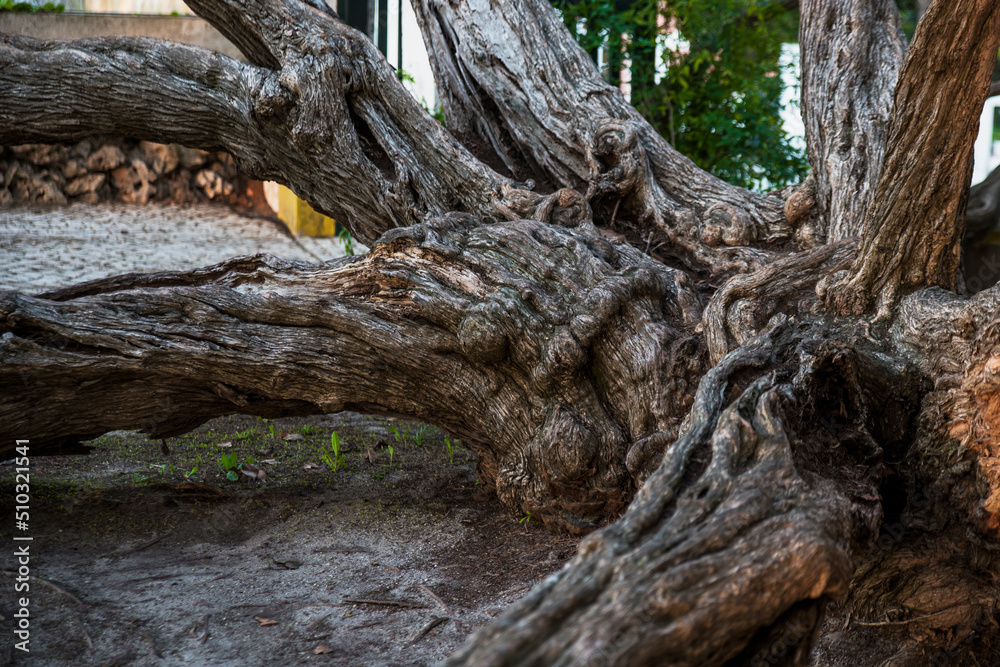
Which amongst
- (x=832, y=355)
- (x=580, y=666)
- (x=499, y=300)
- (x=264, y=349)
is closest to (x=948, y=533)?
(x=832, y=355)

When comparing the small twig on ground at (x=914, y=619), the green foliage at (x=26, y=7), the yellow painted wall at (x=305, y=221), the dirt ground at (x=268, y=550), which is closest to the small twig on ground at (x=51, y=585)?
the dirt ground at (x=268, y=550)

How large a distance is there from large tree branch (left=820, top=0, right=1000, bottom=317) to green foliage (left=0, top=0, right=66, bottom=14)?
36.9 ft

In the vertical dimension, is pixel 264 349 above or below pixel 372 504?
above

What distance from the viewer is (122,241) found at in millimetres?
9648

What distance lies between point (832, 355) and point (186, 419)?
2.93 meters

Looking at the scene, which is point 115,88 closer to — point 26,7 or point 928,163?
point 928,163

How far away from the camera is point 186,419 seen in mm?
3977

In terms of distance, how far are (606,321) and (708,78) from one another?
417 centimetres

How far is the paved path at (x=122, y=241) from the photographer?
27.6ft

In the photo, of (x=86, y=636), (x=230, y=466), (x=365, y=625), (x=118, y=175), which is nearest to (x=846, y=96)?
(x=365, y=625)

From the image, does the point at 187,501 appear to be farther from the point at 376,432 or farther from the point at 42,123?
the point at 42,123

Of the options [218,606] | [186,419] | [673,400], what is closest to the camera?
[218,606]

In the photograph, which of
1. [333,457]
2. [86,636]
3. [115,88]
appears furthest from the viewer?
[333,457]

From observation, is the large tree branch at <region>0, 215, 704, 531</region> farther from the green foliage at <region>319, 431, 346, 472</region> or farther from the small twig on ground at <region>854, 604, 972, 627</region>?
the small twig on ground at <region>854, 604, 972, 627</region>
